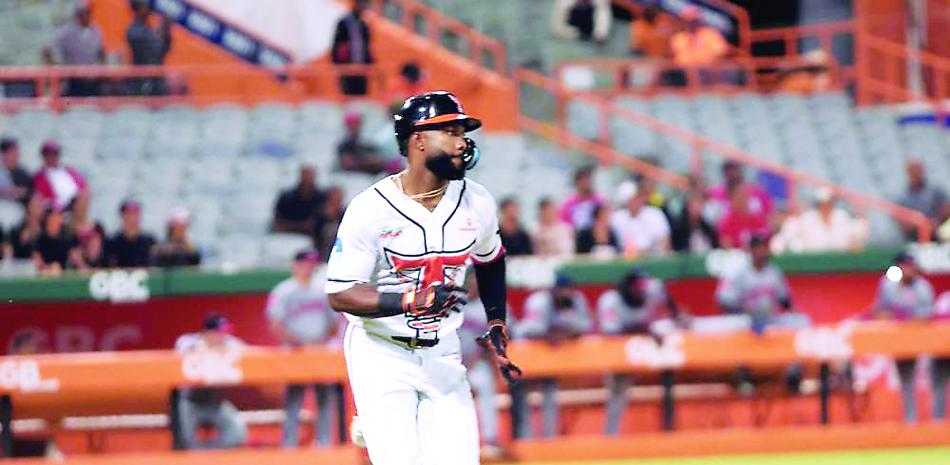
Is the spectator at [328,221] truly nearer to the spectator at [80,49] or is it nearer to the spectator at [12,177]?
the spectator at [12,177]

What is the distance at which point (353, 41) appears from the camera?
15.9m

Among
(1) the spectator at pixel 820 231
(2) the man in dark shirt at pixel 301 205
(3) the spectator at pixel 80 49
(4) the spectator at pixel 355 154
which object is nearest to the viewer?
(2) the man in dark shirt at pixel 301 205

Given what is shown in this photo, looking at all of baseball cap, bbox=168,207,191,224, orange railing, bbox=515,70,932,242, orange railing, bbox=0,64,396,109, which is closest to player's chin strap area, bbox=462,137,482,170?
baseball cap, bbox=168,207,191,224

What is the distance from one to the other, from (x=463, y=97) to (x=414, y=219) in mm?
10400

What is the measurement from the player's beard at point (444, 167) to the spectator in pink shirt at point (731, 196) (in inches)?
316

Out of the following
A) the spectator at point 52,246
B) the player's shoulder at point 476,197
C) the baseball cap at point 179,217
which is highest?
the player's shoulder at point 476,197

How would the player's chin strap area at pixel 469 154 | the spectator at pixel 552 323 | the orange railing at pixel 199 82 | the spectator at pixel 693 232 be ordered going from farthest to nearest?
the orange railing at pixel 199 82 < the spectator at pixel 693 232 < the spectator at pixel 552 323 < the player's chin strap area at pixel 469 154

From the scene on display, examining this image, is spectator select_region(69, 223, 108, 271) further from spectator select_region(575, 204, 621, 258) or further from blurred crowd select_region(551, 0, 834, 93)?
blurred crowd select_region(551, 0, 834, 93)

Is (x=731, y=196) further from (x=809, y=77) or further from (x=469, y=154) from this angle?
(x=469, y=154)

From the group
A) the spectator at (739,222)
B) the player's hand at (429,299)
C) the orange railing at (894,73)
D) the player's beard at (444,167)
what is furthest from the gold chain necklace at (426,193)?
the orange railing at (894,73)

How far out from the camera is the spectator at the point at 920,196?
1471cm

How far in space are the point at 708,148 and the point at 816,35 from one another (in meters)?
5.54

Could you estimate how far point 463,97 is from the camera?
643 inches

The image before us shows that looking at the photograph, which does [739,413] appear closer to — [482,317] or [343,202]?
[482,317]
